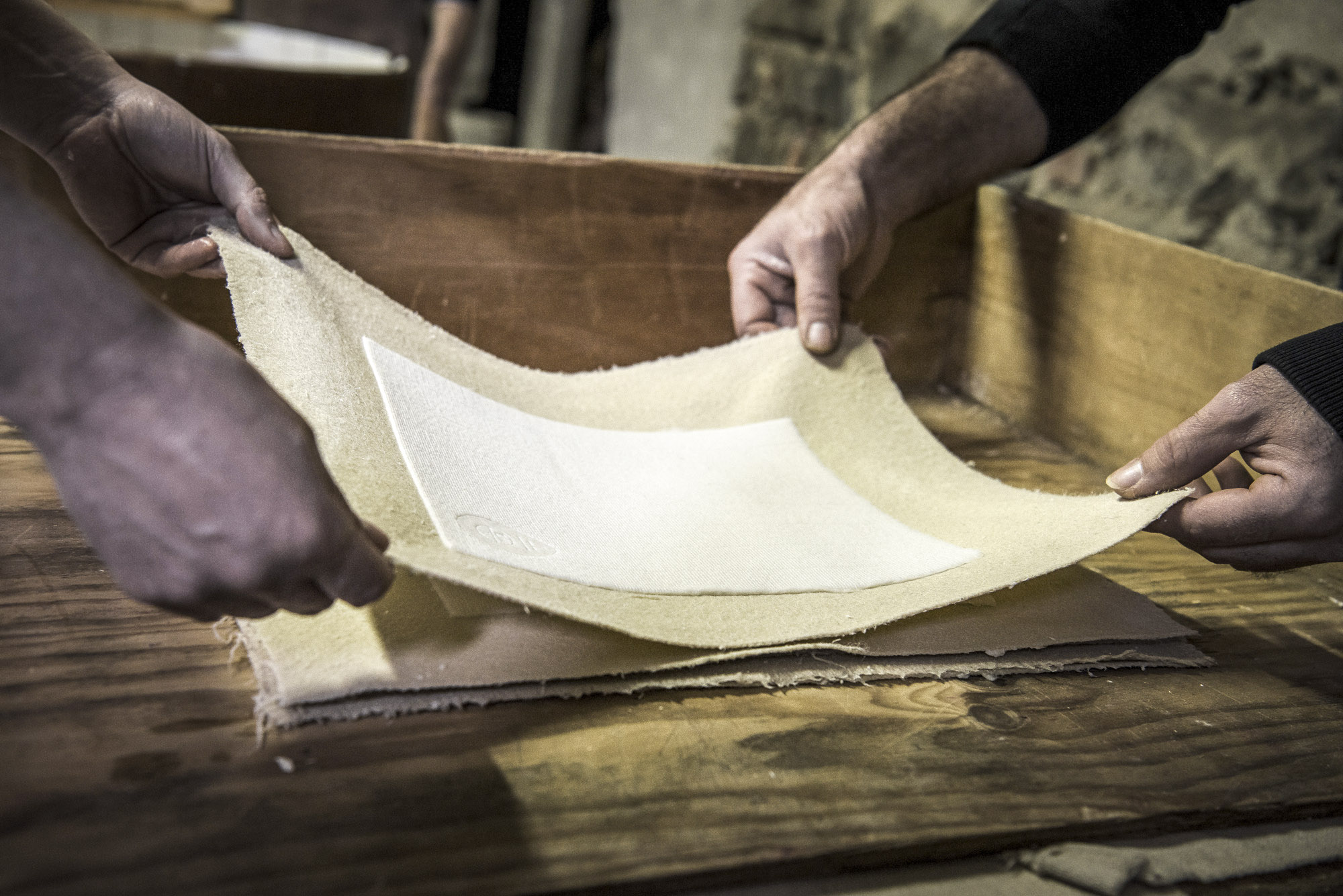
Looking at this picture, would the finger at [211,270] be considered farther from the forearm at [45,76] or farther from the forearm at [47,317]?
the forearm at [47,317]

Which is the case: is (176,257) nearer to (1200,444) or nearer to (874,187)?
(874,187)

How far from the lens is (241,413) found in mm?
401

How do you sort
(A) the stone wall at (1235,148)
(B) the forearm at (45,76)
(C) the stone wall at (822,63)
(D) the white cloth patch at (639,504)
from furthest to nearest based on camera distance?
(C) the stone wall at (822,63)
(A) the stone wall at (1235,148)
(B) the forearm at (45,76)
(D) the white cloth patch at (639,504)

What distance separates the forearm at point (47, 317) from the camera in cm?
37

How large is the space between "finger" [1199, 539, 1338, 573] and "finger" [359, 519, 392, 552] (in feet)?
1.84

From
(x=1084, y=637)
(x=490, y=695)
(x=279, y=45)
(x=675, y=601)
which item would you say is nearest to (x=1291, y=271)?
(x=1084, y=637)

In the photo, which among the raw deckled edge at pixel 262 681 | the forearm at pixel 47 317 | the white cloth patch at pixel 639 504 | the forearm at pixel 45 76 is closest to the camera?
the forearm at pixel 47 317

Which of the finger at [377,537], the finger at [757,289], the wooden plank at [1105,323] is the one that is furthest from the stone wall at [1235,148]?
the finger at [377,537]

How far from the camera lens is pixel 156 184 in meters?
0.80

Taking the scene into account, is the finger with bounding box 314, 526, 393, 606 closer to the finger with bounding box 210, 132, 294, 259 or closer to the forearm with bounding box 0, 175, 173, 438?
the forearm with bounding box 0, 175, 173, 438

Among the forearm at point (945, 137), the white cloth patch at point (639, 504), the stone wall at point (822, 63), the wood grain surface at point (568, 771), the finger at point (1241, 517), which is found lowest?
the wood grain surface at point (568, 771)

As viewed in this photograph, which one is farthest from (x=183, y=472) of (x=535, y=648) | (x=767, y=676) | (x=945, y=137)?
(x=945, y=137)

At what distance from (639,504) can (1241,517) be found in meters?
0.42

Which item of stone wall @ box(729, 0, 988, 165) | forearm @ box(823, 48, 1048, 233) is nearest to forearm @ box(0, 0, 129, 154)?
forearm @ box(823, 48, 1048, 233)
